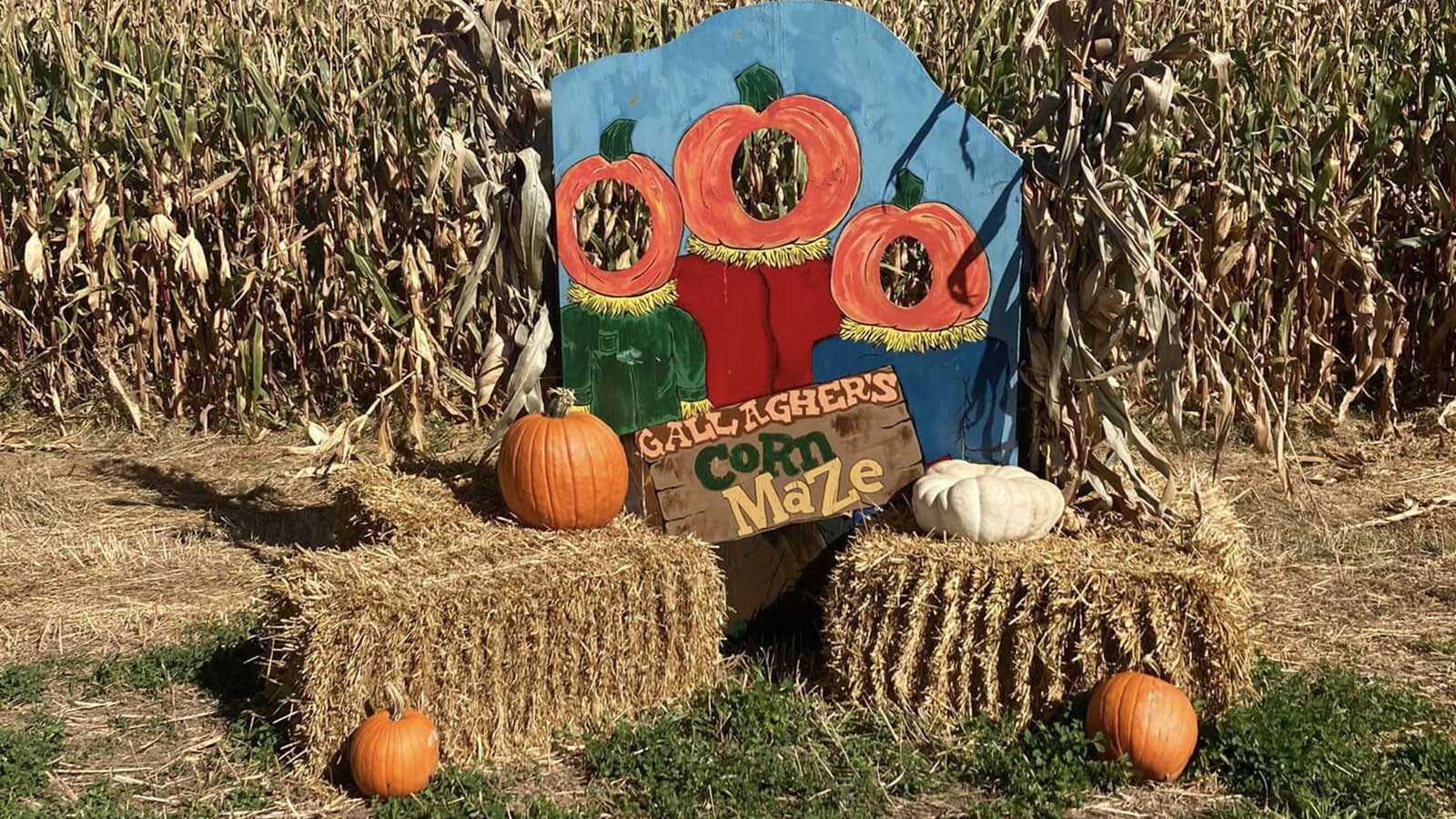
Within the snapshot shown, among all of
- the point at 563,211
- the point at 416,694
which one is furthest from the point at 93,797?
the point at 563,211

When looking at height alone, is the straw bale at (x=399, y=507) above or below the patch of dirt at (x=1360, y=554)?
above

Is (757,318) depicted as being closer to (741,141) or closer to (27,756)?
(741,141)

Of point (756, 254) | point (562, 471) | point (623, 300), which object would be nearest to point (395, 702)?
point (562, 471)

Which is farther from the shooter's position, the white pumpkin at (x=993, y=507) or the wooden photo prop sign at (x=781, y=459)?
the wooden photo prop sign at (x=781, y=459)

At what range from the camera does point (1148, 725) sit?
423 centimetres

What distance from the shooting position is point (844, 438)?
516 cm

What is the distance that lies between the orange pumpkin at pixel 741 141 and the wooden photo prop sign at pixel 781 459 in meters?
0.56

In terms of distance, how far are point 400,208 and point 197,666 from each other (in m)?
3.28

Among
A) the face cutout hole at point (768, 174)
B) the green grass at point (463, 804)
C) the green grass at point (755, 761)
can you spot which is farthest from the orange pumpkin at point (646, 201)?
the face cutout hole at point (768, 174)

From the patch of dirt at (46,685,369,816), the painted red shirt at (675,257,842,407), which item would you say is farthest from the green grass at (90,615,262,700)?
the painted red shirt at (675,257,842,407)

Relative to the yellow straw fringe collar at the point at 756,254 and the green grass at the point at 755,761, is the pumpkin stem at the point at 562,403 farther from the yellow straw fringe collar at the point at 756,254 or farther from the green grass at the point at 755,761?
the green grass at the point at 755,761

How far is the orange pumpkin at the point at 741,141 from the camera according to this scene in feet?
16.4

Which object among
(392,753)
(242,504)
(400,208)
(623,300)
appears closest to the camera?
(392,753)

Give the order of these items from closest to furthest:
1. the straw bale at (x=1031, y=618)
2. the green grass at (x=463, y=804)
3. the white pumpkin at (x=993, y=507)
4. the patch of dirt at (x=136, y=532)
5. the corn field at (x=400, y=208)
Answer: the green grass at (x=463, y=804) < the straw bale at (x=1031, y=618) < the white pumpkin at (x=993, y=507) < the patch of dirt at (x=136, y=532) < the corn field at (x=400, y=208)
